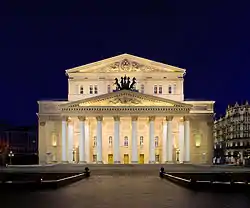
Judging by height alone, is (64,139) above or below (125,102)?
Answer: below

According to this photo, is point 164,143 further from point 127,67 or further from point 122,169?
point 122,169

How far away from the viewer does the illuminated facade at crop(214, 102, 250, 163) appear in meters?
128

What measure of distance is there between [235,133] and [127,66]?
5914cm

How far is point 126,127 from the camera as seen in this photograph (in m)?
83.6

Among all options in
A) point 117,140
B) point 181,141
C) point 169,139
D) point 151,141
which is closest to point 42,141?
point 117,140

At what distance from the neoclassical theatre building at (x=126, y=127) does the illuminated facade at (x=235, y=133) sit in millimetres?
40641

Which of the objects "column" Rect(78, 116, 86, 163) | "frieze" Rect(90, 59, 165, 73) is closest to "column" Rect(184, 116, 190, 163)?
"frieze" Rect(90, 59, 165, 73)

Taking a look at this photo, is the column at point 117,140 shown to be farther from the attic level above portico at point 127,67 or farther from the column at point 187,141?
the column at point 187,141

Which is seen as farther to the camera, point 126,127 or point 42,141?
point 126,127

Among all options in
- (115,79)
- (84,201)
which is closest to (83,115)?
(115,79)

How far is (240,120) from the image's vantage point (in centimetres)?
13062

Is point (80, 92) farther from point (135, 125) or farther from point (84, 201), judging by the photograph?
point (84, 201)

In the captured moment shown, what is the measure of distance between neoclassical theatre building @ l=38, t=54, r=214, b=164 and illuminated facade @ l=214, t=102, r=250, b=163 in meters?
40.6

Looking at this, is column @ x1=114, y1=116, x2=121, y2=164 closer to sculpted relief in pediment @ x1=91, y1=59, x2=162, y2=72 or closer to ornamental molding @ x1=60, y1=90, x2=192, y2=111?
ornamental molding @ x1=60, y1=90, x2=192, y2=111
